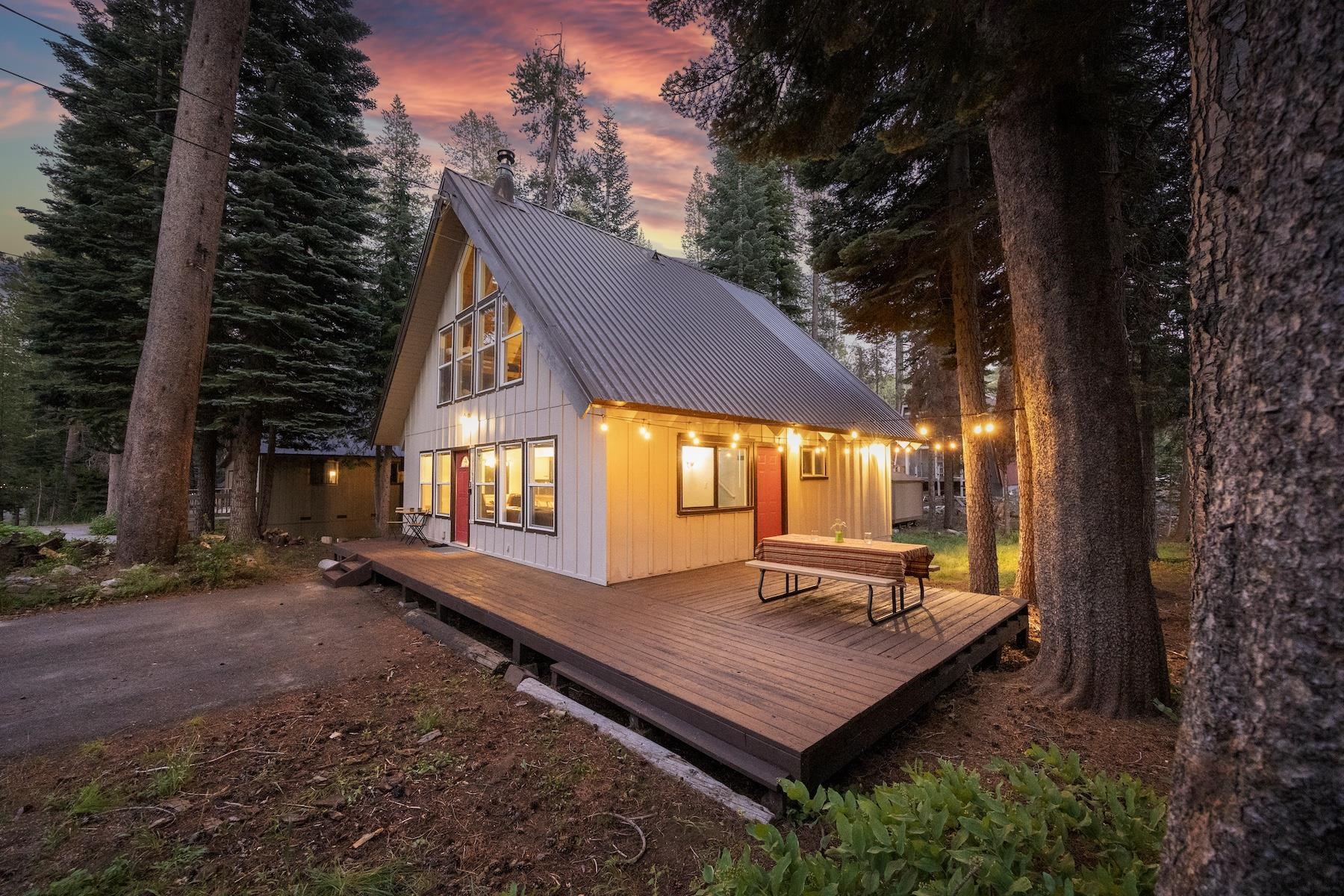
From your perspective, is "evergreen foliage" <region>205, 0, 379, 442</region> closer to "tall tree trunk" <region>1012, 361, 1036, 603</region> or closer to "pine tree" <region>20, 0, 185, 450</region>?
"pine tree" <region>20, 0, 185, 450</region>

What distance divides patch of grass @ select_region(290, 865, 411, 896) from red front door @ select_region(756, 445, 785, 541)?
7.82 metres

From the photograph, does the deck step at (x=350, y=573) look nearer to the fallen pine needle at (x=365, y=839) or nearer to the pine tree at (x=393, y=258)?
the pine tree at (x=393, y=258)

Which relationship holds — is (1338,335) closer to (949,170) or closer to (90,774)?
(90,774)

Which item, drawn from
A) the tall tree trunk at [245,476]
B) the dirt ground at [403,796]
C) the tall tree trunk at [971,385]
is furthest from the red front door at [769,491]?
the tall tree trunk at [245,476]

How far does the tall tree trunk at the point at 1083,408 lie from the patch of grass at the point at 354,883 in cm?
494

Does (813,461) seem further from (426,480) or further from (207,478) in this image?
(207,478)

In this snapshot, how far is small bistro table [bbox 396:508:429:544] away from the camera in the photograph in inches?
485

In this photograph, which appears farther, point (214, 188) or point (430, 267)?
point (430, 267)

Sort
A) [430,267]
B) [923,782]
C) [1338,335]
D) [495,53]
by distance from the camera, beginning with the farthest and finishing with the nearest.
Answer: [430,267] → [495,53] → [923,782] → [1338,335]

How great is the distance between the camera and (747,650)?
189 inches

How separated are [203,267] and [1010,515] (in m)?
25.9

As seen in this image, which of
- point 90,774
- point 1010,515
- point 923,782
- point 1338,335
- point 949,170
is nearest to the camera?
point 1338,335

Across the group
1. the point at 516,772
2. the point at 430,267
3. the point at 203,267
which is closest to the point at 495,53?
the point at 430,267

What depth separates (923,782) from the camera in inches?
88.7
